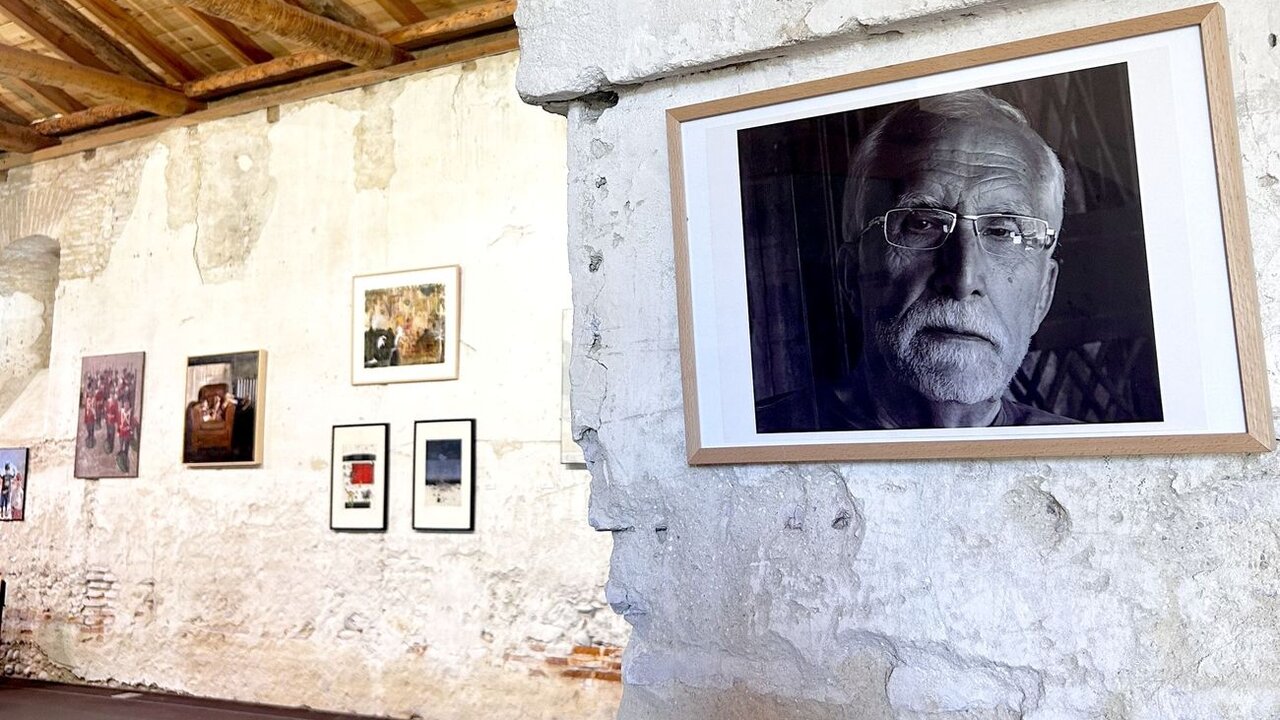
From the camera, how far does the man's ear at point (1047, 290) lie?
144cm

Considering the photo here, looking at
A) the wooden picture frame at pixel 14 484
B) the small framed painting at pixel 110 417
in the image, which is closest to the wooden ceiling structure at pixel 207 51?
the small framed painting at pixel 110 417

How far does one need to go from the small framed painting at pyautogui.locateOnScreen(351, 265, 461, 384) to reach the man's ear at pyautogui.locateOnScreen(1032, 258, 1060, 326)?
4.27 meters

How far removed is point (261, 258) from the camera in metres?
6.10

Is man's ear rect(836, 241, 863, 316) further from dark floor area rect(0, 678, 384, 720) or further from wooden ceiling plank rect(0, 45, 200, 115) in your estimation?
wooden ceiling plank rect(0, 45, 200, 115)

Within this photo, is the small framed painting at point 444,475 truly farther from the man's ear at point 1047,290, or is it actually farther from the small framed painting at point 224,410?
the man's ear at point 1047,290

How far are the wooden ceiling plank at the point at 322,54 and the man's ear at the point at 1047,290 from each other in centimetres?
426

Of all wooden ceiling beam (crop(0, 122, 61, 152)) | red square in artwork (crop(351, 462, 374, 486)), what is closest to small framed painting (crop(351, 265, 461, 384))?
red square in artwork (crop(351, 462, 374, 486))

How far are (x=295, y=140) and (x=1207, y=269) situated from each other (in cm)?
578

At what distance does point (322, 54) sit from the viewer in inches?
229

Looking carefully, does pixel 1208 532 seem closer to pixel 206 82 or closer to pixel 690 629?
pixel 690 629

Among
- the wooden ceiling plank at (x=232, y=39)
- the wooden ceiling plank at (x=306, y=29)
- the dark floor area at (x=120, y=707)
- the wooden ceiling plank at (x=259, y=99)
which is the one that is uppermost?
the wooden ceiling plank at (x=232, y=39)

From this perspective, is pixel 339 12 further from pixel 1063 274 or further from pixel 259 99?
pixel 1063 274

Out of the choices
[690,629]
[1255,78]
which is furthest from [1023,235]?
[690,629]

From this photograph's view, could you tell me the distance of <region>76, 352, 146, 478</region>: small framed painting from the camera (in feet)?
21.1
